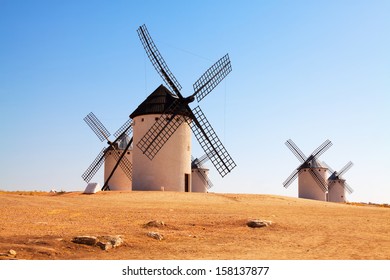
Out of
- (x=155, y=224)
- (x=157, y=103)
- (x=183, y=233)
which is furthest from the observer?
(x=157, y=103)

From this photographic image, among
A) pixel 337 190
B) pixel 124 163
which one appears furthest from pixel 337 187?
pixel 124 163

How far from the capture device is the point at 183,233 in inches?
506

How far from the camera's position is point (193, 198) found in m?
24.9

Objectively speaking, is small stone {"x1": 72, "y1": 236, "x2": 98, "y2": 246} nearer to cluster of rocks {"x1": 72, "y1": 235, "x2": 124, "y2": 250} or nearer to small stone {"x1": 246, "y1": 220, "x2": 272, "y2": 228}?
cluster of rocks {"x1": 72, "y1": 235, "x2": 124, "y2": 250}

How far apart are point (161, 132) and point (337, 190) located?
39270 mm

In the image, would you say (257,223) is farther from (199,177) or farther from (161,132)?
(199,177)

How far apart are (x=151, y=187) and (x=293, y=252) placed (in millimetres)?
21313

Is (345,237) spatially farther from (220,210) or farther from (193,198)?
(193,198)

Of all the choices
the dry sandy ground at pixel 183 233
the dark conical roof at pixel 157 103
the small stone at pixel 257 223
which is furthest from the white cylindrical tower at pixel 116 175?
the small stone at pixel 257 223

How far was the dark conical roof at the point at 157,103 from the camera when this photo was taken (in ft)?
102

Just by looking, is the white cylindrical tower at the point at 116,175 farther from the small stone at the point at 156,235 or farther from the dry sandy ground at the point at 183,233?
the small stone at the point at 156,235

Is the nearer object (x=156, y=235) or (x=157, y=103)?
(x=156, y=235)

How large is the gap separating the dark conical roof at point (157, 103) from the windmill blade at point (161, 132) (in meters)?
0.44
